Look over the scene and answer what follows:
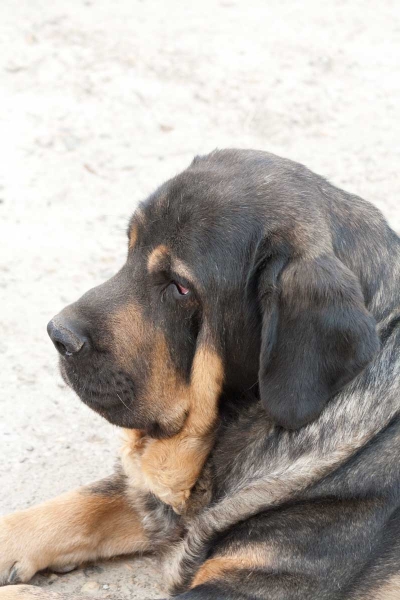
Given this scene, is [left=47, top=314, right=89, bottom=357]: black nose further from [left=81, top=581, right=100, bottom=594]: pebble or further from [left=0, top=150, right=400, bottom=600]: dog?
[left=81, top=581, right=100, bottom=594]: pebble

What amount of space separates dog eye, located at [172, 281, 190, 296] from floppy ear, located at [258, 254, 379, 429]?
0.40m

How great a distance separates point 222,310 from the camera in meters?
4.75

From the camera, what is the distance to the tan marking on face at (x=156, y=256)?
4.83 m

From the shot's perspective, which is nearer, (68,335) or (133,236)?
(68,335)

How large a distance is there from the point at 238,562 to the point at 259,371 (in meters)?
0.88

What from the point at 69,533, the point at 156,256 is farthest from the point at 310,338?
the point at 69,533

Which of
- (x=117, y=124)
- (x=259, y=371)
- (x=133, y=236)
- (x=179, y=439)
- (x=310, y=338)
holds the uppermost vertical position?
(x=310, y=338)

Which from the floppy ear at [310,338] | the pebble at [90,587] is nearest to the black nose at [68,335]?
the floppy ear at [310,338]

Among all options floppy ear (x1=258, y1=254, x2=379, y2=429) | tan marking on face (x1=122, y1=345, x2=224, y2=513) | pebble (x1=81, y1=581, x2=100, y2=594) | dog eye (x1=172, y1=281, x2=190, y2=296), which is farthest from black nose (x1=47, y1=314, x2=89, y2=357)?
pebble (x1=81, y1=581, x2=100, y2=594)

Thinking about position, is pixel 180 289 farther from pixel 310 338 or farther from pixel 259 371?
pixel 310 338

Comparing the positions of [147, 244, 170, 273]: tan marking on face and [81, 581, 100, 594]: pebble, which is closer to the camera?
[147, 244, 170, 273]: tan marking on face

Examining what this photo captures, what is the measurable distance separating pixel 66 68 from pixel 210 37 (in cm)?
200

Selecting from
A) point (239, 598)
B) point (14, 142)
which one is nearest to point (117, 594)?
point (239, 598)

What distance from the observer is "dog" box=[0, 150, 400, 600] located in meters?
4.55
